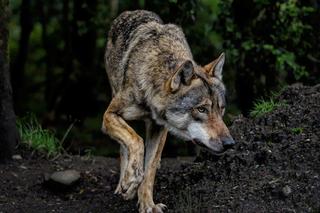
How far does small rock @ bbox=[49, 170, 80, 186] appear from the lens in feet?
27.1

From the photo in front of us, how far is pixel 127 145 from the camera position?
6969 mm

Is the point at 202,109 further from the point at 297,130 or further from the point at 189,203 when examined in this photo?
the point at 297,130

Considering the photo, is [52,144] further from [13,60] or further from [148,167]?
[13,60]

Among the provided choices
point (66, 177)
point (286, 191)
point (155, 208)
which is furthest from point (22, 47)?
point (286, 191)

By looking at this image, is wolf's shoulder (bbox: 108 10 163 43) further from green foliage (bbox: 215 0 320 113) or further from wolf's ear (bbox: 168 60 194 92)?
green foliage (bbox: 215 0 320 113)

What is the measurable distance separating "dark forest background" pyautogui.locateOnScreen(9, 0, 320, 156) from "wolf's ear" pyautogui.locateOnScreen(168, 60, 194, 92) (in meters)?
2.72

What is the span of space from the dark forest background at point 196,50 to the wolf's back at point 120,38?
3.67 ft

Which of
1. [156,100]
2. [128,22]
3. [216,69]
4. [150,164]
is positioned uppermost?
[128,22]

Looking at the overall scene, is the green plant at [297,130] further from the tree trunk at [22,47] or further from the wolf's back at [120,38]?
the tree trunk at [22,47]

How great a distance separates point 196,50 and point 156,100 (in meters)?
5.40

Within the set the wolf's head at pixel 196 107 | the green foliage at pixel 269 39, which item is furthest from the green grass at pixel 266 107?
the green foliage at pixel 269 39

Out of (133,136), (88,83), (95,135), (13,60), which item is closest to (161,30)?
(133,136)

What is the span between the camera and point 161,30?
7.81 meters

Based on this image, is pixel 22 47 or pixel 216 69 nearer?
pixel 216 69
